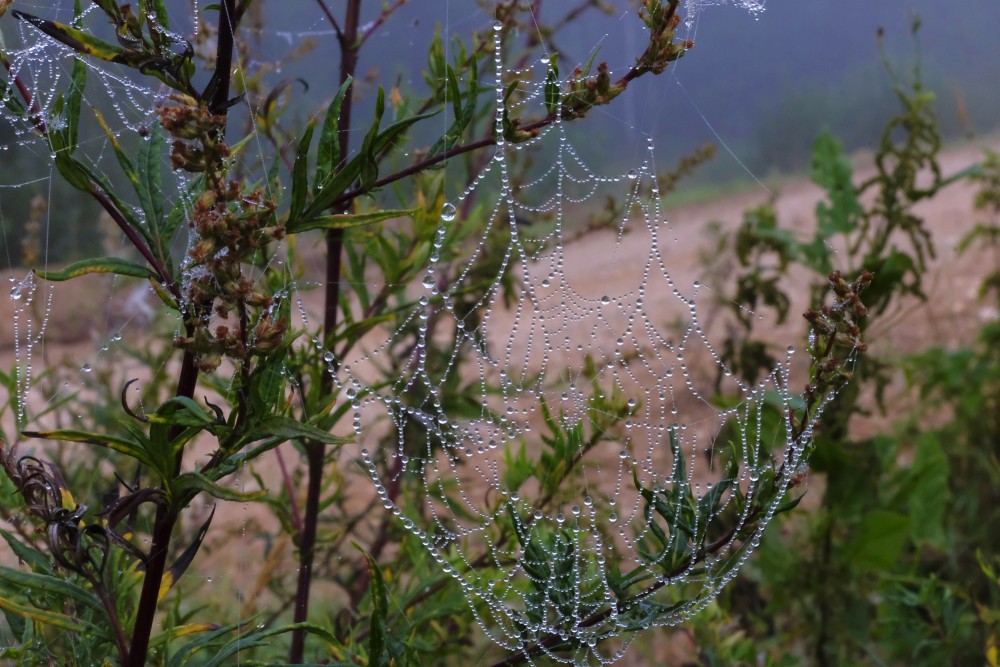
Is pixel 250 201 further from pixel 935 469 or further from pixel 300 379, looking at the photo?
pixel 935 469

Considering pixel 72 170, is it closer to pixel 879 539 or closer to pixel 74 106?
pixel 74 106

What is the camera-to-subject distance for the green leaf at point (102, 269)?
1.83ft

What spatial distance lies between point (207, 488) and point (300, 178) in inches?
8.0

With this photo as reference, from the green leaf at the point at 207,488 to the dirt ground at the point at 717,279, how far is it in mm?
1912

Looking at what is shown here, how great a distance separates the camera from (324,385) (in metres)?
0.93

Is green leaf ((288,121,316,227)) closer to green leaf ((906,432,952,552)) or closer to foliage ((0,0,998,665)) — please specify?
foliage ((0,0,998,665))

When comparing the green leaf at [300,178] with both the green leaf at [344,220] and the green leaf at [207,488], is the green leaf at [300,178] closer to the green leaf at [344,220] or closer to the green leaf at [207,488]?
the green leaf at [344,220]

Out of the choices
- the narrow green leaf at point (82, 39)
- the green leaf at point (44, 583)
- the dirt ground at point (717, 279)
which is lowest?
the green leaf at point (44, 583)

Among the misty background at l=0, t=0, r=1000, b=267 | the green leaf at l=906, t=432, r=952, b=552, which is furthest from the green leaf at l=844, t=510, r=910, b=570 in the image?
the misty background at l=0, t=0, r=1000, b=267

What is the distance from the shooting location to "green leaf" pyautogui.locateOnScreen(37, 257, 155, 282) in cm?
56

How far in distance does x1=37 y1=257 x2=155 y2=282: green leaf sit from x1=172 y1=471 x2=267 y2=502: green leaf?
131 mm

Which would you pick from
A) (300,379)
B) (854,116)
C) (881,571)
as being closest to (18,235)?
(300,379)

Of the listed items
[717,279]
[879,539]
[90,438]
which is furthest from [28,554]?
[717,279]

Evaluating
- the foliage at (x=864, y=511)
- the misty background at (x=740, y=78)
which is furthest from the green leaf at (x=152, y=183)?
the foliage at (x=864, y=511)
